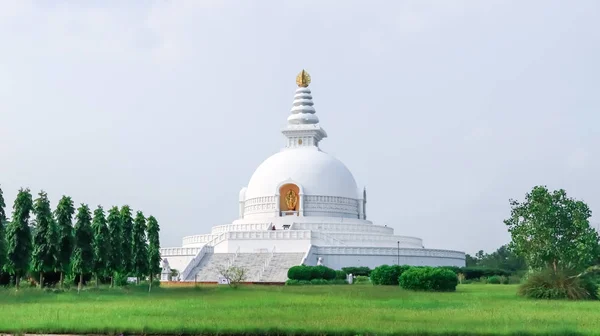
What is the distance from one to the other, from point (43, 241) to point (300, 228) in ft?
94.1

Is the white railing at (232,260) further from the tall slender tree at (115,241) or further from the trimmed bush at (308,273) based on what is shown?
the tall slender tree at (115,241)

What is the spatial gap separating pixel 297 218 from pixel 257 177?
7215 millimetres

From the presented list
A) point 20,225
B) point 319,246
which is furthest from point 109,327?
point 319,246

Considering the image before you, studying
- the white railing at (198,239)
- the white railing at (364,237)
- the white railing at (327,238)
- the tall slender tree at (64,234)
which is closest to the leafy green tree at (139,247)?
the tall slender tree at (64,234)

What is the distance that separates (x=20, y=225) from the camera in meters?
34.8

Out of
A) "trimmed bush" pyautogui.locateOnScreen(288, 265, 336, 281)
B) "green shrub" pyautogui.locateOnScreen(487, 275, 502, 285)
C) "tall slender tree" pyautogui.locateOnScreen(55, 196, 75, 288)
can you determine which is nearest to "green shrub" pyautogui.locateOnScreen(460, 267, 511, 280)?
"green shrub" pyautogui.locateOnScreen(487, 275, 502, 285)

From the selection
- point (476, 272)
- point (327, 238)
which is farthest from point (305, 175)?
point (476, 272)

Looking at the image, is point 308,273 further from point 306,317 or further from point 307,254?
point 306,317

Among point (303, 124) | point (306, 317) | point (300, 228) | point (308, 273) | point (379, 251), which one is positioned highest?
point (303, 124)

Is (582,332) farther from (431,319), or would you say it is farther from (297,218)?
(297,218)

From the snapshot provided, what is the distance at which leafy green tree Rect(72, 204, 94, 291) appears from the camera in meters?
35.8

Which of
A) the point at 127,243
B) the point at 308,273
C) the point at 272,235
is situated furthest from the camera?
the point at 272,235

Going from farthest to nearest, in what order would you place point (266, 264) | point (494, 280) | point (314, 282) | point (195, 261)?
point (195, 261)
point (266, 264)
point (494, 280)
point (314, 282)

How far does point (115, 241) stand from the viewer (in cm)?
3822
